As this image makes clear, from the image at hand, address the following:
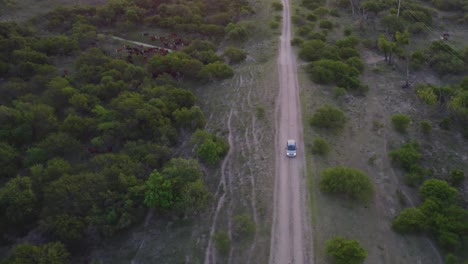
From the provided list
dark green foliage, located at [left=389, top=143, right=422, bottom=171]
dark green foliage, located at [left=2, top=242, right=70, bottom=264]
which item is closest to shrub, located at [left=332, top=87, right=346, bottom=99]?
dark green foliage, located at [left=389, top=143, right=422, bottom=171]

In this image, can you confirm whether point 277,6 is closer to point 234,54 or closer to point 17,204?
point 234,54

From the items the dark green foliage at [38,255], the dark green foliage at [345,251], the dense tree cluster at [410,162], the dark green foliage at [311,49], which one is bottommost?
the dense tree cluster at [410,162]

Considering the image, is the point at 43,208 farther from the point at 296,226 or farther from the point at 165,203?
the point at 296,226

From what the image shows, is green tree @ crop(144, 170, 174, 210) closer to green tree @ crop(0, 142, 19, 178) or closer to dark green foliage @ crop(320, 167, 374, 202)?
dark green foliage @ crop(320, 167, 374, 202)

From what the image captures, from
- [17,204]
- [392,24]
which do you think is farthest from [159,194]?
[392,24]

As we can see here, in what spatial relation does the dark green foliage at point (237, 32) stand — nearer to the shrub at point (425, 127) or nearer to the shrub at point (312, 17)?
the shrub at point (312, 17)

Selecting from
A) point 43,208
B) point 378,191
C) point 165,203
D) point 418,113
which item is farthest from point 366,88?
point 43,208

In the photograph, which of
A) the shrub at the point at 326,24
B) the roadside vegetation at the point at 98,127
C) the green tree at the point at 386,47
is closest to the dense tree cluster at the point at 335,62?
the green tree at the point at 386,47
